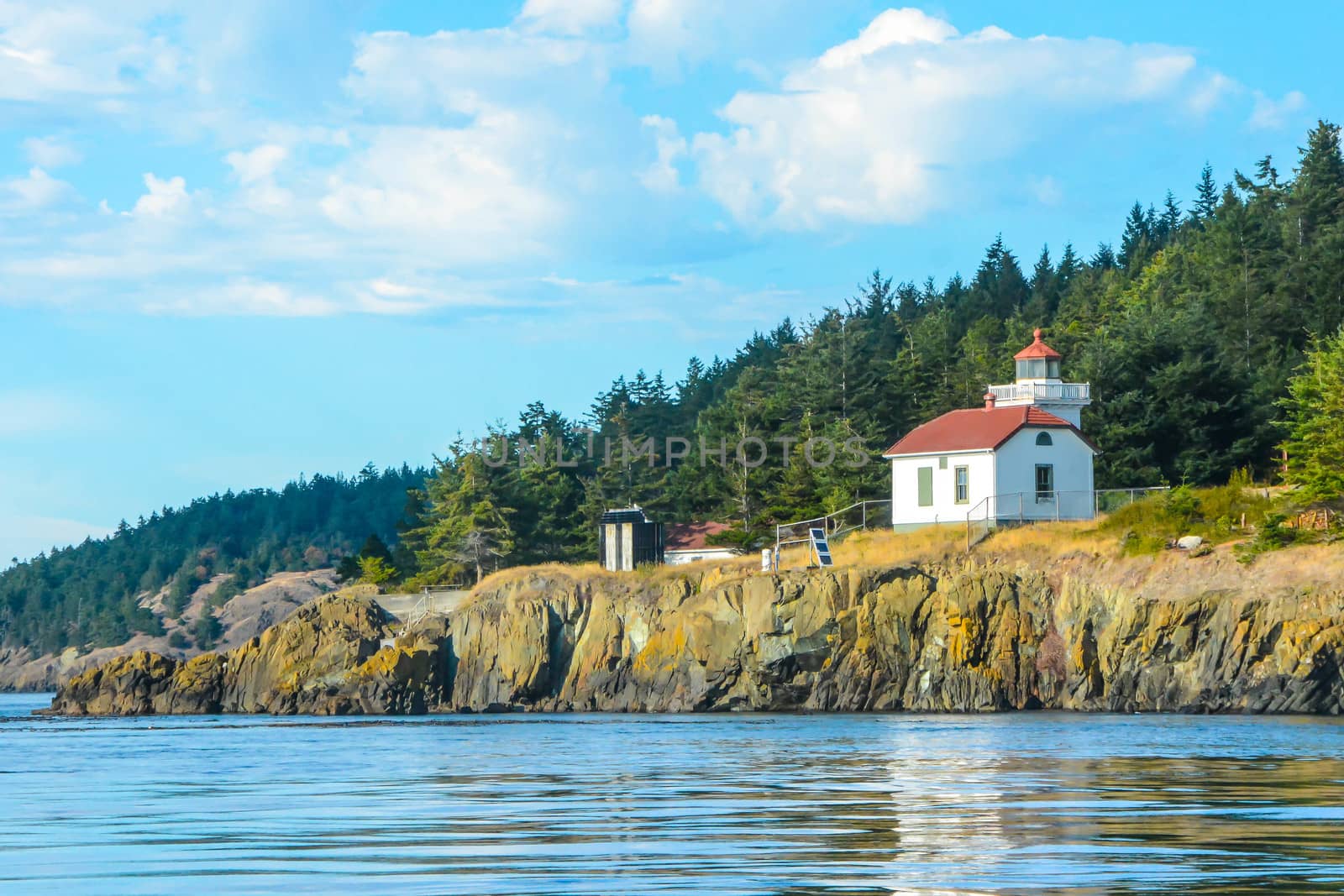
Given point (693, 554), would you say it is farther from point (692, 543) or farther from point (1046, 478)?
point (1046, 478)

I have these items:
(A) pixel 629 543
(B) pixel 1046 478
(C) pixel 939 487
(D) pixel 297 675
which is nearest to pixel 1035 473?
(B) pixel 1046 478

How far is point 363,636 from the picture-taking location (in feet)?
239

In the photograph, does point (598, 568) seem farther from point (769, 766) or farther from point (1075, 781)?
point (1075, 781)

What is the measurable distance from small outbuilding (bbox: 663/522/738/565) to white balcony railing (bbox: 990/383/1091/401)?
1414 centimetres

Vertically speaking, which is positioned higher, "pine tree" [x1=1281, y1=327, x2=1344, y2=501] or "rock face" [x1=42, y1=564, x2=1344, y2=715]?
"pine tree" [x1=1281, y1=327, x2=1344, y2=501]

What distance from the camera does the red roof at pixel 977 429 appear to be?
6731 cm

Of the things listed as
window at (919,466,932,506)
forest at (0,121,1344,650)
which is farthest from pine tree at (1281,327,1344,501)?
window at (919,466,932,506)

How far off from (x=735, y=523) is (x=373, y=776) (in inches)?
2309

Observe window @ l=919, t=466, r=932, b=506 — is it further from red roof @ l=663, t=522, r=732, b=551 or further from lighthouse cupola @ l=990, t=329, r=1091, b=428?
red roof @ l=663, t=522, r=732, b=551

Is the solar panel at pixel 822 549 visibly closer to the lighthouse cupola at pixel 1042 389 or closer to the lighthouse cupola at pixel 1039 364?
the lighthouse cupola at pixel 1042 389

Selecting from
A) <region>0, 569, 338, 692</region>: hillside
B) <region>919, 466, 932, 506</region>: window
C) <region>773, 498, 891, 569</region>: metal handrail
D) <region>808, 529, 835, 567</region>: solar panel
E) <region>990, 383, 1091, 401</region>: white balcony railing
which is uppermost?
<region>990, 383, 1091, 401</region>: white balcony railing

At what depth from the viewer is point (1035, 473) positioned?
67.3 meters

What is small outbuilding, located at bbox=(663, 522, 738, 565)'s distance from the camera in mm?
78438

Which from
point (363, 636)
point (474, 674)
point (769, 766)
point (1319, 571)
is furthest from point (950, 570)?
point (769, 766)
